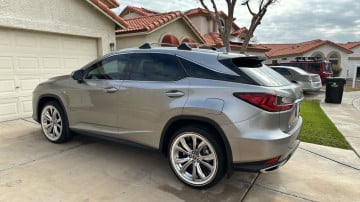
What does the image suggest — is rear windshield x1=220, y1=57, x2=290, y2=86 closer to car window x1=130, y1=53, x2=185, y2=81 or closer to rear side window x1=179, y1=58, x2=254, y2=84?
rear side window x1=179, y1=58, x2=254, y2=84

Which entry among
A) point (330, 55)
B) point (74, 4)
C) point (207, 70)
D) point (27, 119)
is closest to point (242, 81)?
point (207, 70)

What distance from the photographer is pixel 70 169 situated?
12.7 ft

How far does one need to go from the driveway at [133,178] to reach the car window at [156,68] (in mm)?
1073

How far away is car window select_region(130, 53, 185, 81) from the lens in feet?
11.7

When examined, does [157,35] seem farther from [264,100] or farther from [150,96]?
[264,100]

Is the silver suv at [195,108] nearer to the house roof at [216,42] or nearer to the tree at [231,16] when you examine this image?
the tree at [231,16]

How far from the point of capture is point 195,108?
322 cm

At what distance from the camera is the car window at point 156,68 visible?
3564mm

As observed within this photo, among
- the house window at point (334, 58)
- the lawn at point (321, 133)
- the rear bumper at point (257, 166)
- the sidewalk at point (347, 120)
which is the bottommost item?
the sidewalk at point (347, 120)

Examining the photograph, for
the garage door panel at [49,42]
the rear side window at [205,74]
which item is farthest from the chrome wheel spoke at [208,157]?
the garage door panel at [49,42]

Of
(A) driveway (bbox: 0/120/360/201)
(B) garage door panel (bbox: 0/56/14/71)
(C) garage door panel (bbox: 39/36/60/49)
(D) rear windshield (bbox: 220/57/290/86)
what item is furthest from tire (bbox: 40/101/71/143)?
(D) rear windshield (bbox: 220/57/290/86)

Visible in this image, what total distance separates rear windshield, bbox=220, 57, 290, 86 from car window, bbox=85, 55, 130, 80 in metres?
1.58

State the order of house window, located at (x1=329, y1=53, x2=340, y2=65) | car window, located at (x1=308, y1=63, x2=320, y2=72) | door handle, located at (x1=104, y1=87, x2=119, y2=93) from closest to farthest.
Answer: door handle, located at (x1=104, y1=87, x2=119, y2=93) → car window, located at (x1=308, y1=63, x2=320, y2=72) → house window, located at (x1=329, y1=53, x2=340, y2=65)

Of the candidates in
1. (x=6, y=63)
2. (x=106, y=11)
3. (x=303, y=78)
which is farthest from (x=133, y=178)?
(x=303, y=78)
